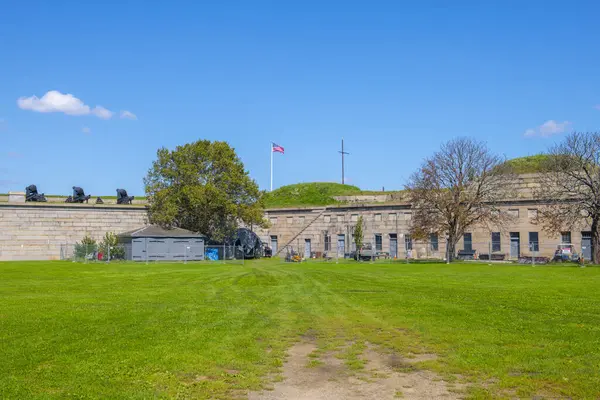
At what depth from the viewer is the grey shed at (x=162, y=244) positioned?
185 ft

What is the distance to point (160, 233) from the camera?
5791 centimetres

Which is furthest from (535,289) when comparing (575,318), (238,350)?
(238,350)

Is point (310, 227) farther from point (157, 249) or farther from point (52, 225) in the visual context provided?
point (52, 225)

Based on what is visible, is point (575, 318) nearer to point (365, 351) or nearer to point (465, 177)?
point (365, 351)

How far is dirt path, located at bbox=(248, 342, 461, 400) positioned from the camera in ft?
29.6

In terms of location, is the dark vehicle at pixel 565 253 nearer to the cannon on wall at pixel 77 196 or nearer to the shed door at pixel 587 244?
the shed door at pixel 587 244

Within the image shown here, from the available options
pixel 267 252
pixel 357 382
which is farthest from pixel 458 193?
pixel 357 382

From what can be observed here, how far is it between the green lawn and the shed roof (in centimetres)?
3144

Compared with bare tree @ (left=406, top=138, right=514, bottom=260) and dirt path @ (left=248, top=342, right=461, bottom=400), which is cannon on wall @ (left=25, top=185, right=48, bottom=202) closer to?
bare tree @ (left=406, top=138, right=514, bottom=260)

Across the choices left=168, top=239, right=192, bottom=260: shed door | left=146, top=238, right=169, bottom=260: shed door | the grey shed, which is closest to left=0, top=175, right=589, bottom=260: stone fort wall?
the grey shed

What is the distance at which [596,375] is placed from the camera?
9.91m

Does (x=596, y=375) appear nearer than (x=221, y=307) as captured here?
Yes

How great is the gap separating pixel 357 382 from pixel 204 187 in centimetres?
5187

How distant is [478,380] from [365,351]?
2.91 m
